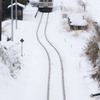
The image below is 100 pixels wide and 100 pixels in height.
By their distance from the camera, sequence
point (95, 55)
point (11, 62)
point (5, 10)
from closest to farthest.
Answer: point (11, 62), point (95, 55), point (5, 10)

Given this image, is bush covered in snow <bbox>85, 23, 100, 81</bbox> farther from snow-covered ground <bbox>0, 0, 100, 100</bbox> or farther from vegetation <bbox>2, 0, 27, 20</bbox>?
vegetation <bbox>2, 0, 27, 20</bbox>

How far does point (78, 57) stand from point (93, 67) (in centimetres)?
307

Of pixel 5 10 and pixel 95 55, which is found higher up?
pixel 5 10

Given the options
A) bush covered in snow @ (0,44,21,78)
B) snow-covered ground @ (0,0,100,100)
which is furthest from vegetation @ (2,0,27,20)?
bush covered in snow @ (0,44,21,78)

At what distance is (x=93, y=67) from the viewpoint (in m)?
15.9

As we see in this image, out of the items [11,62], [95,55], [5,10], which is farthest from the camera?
[5,10]

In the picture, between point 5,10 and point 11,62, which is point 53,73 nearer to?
point 11,62

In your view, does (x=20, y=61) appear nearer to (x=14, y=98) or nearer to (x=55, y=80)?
(x=55, y=80)

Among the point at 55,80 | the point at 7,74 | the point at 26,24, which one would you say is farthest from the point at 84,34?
the point at 7,74

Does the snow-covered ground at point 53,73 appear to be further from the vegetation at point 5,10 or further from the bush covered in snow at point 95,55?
the vegetation at point 5,10

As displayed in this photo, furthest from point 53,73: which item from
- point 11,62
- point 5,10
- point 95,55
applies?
point 5,10

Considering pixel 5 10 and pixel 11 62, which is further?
pixel 5 10

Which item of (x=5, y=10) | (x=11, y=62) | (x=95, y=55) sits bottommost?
(x=11, y=62)

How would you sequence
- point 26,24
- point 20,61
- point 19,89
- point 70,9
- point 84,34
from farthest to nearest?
point 70,9 < point 26,24 < point 84,34 < point 20,61 < point 19,89
